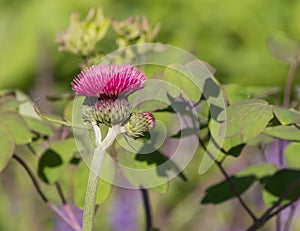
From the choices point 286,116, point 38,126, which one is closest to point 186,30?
point 38,126

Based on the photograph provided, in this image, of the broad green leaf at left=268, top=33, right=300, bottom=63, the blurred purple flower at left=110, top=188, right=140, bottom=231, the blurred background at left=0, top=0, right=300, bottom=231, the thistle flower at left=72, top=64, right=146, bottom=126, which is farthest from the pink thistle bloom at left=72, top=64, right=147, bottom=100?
the blurred background at left=0, top=0, right=300, bottom=231

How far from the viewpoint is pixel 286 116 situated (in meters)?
0.74

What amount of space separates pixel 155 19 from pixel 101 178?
2.51 meters

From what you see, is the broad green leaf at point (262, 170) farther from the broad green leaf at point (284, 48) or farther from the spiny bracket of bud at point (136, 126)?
the spiny bracket of bud at point (136, 126)

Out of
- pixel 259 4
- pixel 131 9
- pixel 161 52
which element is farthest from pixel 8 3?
pixel 161 52

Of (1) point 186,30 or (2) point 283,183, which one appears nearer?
(2) point 283,183

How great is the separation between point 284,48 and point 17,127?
0.49 metres

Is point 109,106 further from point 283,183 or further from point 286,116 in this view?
point 283,183

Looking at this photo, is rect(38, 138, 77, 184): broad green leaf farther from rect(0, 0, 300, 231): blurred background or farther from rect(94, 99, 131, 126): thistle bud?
rect(0, 0, 300, 231): blurred background

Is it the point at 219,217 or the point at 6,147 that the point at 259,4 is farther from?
the point at 6,147

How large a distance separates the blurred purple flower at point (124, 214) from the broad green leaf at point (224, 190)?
3.76ft

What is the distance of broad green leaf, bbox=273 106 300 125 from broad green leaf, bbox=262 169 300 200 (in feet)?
0.64

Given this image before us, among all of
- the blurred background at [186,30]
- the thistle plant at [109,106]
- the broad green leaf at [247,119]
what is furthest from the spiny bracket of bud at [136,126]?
the blurred background at [186,30]

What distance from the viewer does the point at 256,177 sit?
40.1 inches
